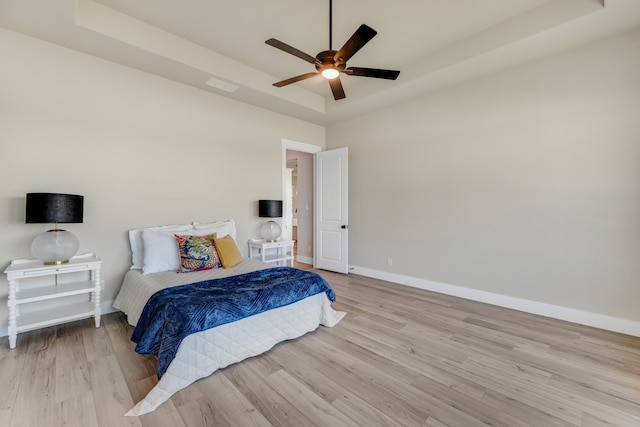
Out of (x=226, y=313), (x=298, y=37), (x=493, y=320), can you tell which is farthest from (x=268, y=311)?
(x=298, y=37)

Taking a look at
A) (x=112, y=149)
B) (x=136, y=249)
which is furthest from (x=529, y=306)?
(x=112, y=149)

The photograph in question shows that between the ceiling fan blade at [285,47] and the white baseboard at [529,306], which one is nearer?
the ceiling fan blade at [285,47]

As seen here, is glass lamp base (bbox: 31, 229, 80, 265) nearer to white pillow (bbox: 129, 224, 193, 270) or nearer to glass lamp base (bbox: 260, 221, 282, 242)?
white pillow (bbox: 129, 224, 193, 270)

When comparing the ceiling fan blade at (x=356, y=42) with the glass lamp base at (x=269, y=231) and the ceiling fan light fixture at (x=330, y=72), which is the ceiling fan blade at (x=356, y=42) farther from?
the glass lamp base at (x=269, y=231)

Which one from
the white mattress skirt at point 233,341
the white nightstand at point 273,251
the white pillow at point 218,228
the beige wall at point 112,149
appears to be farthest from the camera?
the white nightstand at point 273,251

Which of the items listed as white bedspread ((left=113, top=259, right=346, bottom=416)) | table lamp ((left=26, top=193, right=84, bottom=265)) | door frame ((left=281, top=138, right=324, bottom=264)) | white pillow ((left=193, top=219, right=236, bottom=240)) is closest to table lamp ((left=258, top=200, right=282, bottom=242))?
white pillow ((left=193, top=219, right=236, bottom=240))

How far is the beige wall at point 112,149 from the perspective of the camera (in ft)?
8.85

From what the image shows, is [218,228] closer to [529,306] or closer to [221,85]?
[221,85]

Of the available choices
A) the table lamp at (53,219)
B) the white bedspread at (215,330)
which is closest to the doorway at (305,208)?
the white bedspread at (215,330)

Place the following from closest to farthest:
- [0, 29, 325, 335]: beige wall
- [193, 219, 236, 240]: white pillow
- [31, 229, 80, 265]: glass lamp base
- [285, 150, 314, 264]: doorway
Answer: [31, 229, 80, 265]: glass lamp base, [0, 29, 325, 335]: beige wall, [193, 219, 236, 240]: white pillow, [285, 150, 314, 264]: doorway

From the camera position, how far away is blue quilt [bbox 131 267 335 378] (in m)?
1.97

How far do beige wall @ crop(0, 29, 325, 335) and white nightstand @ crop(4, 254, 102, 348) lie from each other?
199 millimetres

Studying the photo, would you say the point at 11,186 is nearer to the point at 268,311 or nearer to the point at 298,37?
the point at 268,311

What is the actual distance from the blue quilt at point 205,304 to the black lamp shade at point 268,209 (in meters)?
1.64
